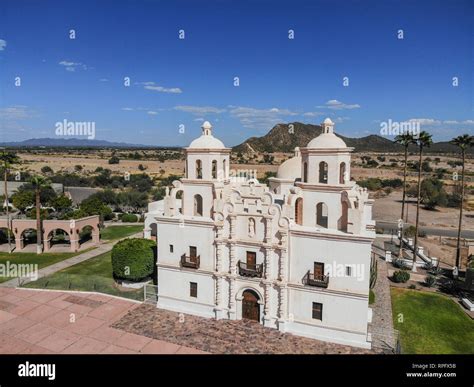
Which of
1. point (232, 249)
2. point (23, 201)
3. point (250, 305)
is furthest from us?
point (23, 201)

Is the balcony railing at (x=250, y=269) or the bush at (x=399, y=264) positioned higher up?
the balcony railing at (x=250, y=269)

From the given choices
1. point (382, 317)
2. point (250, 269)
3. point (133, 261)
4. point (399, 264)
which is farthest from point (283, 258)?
point (399, 264)

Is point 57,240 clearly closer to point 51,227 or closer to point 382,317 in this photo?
point 51,227

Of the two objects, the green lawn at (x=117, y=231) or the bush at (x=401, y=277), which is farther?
the green lawn at (x=117, y=231)

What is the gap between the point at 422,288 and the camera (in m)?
29.9

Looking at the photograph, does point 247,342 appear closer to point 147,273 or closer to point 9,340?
point 147,273

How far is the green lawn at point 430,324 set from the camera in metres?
21.3

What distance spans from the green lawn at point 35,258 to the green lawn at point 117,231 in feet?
23.7

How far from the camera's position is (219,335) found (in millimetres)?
21906

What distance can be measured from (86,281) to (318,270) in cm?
2005

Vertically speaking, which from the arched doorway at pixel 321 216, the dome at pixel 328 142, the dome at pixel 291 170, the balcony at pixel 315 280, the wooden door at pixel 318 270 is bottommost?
the balcony at pixel 315 280

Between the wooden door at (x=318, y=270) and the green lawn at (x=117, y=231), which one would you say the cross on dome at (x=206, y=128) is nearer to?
the wooden door at (x=318, y=270)

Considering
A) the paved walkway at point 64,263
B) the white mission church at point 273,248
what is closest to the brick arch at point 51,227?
the paved walkway at point 64,263
